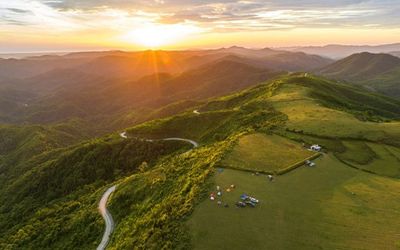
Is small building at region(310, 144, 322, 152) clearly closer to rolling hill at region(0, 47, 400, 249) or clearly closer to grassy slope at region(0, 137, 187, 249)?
rolling hill at region(0, 47, 400, 249)

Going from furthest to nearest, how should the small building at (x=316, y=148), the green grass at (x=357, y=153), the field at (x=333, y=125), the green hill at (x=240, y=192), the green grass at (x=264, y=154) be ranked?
the field at (x=333, y=125), the small building at (x=316, y=148), the green grass at (x=357, y=153), the green grass at (x=264, y=154), the green hill at (x=240, y=192)

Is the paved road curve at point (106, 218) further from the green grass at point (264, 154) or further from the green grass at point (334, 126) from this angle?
the green grass at point (334, 126)

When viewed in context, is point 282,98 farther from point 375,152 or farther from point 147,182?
point 147,182

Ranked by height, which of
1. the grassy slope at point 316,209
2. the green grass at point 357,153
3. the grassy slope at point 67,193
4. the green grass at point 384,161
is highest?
the grassy slope at point 316,209

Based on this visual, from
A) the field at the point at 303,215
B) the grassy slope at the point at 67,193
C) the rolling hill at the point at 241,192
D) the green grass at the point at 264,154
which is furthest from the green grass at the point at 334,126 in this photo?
the grassy slope at the point at 67,193

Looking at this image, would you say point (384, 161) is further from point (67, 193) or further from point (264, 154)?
point (67, 193)

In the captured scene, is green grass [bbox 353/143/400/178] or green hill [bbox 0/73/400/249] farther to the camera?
green grass [bbox 353/143/400/178]

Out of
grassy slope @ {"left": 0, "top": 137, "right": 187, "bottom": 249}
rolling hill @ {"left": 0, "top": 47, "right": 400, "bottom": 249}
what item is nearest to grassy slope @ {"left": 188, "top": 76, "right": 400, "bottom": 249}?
rolling hill @ {"left": 0, "top": 47, "right": 400, "bottom": 249}
